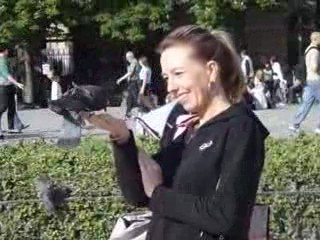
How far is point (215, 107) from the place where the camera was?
297cm

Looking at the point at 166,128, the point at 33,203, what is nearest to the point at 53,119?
the point at 33,203

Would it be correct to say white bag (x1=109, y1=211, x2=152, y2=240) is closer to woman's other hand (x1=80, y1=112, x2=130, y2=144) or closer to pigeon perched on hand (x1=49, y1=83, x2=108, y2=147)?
woman's other hand (x1=80, y1=112, x2=130, y2=144)

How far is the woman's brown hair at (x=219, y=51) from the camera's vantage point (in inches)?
116

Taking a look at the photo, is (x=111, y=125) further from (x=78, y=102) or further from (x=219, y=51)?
(x=219, y=51)

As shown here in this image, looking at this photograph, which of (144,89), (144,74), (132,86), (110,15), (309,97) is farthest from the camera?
(110,15)

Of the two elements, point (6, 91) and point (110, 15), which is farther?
point (110, 15)

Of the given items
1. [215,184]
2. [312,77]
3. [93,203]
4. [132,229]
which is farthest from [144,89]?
[215,184]

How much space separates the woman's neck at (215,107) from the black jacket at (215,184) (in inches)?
0.8

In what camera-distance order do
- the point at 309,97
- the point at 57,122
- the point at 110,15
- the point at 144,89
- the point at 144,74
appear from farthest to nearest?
the point at 110,15 < the point at 144,74 < the point at 144,89 < the point at 57,122 < the point at 309,97

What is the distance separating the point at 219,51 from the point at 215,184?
1.31 feet

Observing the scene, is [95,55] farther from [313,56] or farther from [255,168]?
[255,168]

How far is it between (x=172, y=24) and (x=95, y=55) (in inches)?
151

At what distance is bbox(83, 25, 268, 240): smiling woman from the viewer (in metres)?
2.85

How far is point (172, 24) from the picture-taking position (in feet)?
92.8
